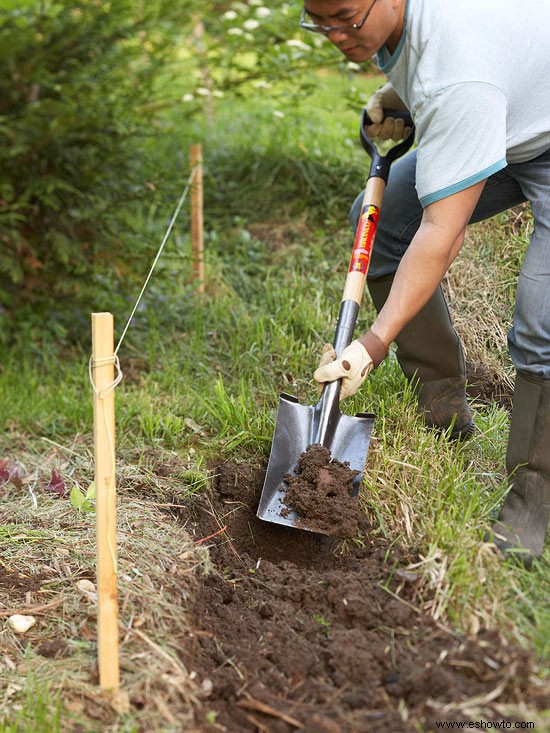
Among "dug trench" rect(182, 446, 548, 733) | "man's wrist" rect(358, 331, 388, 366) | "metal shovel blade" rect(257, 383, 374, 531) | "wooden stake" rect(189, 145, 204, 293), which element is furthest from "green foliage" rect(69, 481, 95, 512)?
"wooden stake" rect(189, 145, 204, 293)

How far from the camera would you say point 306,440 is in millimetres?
2830

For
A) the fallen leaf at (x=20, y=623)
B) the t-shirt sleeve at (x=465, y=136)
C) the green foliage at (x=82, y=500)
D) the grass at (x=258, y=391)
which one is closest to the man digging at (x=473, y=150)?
the t-shirt sleeve at (x=465, y=136)

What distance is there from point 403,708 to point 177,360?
105 inches

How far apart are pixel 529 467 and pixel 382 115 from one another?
1610 millimetres

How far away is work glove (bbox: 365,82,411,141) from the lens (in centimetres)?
319

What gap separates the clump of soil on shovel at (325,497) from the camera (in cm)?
256

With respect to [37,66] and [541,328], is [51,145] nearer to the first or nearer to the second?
[37,66]

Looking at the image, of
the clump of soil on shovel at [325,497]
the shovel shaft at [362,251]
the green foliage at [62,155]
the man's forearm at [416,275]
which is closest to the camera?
the man's forearm at [416,275]

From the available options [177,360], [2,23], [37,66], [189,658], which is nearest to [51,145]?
[37,66]

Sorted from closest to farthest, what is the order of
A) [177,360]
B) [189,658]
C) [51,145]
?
[189,658] < [177,360] < [51,145]

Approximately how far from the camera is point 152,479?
3.10 m

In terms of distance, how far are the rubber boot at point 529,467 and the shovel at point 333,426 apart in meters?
0.51

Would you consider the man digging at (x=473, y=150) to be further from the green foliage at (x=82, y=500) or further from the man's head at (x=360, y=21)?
the green foliage at (x=82, y=500)

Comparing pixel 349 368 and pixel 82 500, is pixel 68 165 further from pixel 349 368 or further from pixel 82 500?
pixel 349 368
